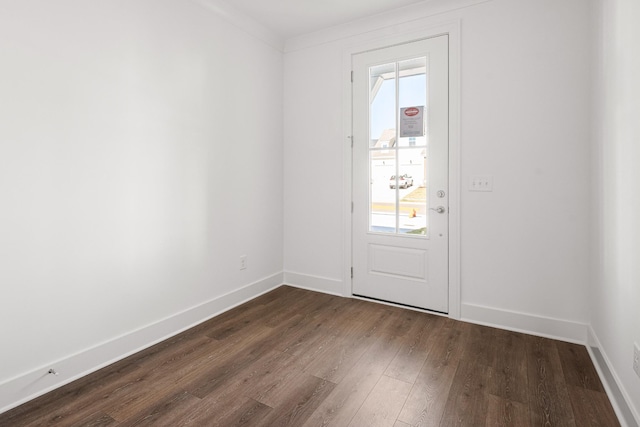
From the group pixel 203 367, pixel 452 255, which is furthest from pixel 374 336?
pixel 203 367

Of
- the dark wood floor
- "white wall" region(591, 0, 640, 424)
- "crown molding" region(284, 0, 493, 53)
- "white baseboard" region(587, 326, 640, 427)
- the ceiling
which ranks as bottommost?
the dark wood floor

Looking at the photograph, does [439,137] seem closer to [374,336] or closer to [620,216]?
[620,216]

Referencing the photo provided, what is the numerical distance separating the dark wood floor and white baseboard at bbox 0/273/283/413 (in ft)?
0.21

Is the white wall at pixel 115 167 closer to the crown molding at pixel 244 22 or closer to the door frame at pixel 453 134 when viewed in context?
the crown molding at pixel 244 22

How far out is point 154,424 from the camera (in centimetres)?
167

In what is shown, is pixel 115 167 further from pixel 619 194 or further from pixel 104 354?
pixel 619 194

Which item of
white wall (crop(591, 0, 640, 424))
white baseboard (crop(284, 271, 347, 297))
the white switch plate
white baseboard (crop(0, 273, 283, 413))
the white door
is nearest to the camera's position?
white wall (crop(591, 0, 640, 424))

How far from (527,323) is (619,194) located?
127cm

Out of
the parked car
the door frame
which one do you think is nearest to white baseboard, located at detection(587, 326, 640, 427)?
the door frame

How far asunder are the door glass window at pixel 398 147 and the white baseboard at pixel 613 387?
138 centimetres

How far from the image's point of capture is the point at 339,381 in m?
2.04

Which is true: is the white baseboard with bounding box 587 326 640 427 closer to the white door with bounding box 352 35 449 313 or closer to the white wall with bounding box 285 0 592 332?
the white wall with bounding box 285 0 592 332

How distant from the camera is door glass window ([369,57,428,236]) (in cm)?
304

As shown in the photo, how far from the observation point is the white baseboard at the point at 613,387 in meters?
1.58
